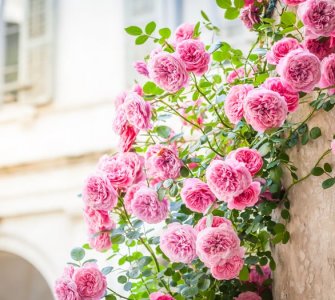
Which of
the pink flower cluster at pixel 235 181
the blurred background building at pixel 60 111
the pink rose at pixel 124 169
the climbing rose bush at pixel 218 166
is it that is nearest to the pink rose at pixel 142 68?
the climbing rose bush at pixel 218 166

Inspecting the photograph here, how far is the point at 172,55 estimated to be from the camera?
1.63 m

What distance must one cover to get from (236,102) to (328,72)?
9.9 inches

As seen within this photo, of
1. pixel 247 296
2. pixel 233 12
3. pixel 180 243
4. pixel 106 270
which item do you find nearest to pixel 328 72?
pixel 233 12

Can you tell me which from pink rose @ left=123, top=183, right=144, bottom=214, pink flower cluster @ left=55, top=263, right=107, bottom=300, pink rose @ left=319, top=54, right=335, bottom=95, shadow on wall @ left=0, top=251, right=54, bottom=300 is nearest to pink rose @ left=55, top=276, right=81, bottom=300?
pink flower cluster @ left=55, top=263, right=107, bottom=300

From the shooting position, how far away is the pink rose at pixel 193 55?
1.65m

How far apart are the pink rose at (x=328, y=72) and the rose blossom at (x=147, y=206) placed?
0.53 m

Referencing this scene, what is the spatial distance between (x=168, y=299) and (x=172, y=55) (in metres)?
0.66

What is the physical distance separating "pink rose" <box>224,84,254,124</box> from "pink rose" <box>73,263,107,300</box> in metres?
0.58

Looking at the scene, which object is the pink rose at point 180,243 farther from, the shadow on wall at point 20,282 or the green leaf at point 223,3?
the shadow on wall at point 20,282

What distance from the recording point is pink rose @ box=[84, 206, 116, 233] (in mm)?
1798

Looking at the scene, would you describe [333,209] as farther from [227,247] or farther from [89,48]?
[89,48]

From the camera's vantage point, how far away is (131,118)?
1.68m

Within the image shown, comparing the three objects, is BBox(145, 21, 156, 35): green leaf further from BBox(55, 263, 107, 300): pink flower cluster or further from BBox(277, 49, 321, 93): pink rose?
BBox(55, 263, 107, 300): pink flower cluster

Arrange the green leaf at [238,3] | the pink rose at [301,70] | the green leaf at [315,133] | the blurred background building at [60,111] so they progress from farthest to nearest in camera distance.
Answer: the blurred background building at [60,111] → the green leaf at [238,3] → the green leaf at [315,133] → the pink rose at [301,70]
